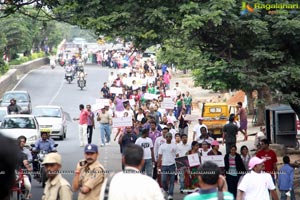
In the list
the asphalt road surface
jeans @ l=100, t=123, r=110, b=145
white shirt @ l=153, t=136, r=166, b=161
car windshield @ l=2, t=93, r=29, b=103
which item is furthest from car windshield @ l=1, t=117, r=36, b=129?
car windshield @ l=2, t=93, r=29, b=103

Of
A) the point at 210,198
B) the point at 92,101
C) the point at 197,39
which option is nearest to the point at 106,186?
the point at 210,198

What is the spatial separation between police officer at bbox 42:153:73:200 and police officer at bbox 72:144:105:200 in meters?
0.54

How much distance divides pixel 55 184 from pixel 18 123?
19723mm

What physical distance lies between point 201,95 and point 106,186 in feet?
158

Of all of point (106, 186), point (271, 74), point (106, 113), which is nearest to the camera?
point (106, 186)

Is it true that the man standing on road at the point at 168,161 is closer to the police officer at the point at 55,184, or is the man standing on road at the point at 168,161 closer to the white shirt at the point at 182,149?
the white shirt at the point at 182,149

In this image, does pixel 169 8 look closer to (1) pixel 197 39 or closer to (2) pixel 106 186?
(1) pixel 197 39

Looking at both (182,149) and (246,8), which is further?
(182,149)

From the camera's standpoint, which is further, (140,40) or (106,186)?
(140,40)

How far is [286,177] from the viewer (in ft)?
54.1

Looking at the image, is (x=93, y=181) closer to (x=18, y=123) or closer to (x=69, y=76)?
(x=18, y=123)

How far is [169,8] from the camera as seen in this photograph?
57.5 ft

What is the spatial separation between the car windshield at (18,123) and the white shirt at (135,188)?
72.1ft

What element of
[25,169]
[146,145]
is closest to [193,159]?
[146,145]
